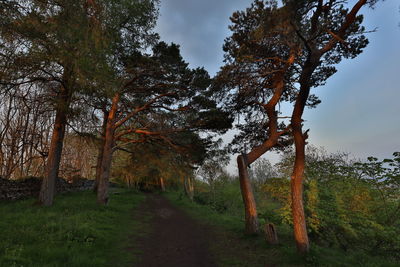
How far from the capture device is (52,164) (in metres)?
11.8

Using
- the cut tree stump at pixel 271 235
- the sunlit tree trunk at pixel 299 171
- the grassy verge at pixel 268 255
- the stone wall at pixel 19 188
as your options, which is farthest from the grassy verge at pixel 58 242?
the sunlit tree trunk at pixel 299 171

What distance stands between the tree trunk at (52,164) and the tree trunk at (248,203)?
9.64 meters

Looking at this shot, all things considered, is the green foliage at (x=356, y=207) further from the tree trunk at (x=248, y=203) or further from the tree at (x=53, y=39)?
the tree at (x=53, y=39)

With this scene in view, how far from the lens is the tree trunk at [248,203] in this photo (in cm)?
910

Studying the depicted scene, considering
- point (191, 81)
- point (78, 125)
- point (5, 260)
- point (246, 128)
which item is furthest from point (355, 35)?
point (78, 125)

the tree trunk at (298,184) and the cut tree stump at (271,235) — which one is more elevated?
the tree trunk at (298,184)

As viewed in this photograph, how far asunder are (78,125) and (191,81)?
707 cm

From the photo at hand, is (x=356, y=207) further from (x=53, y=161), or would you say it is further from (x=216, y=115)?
(x=53, y=161)

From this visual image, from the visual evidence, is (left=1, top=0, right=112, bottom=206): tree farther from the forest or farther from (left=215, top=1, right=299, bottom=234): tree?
(left=215, top=1, right=299, bottom=234): tree

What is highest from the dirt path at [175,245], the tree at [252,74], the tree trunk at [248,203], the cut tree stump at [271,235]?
the tree at [252,74]

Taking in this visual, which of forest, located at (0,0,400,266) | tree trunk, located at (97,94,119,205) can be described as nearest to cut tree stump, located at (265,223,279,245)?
forest, located at (0,0,400,266)

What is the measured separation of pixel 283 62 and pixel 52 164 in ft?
42.8

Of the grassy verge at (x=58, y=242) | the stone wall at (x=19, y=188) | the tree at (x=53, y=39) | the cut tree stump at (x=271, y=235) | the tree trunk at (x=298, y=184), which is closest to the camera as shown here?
the grassy verge at (x=58, y=242)

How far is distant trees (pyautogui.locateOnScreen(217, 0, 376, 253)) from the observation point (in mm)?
6648
